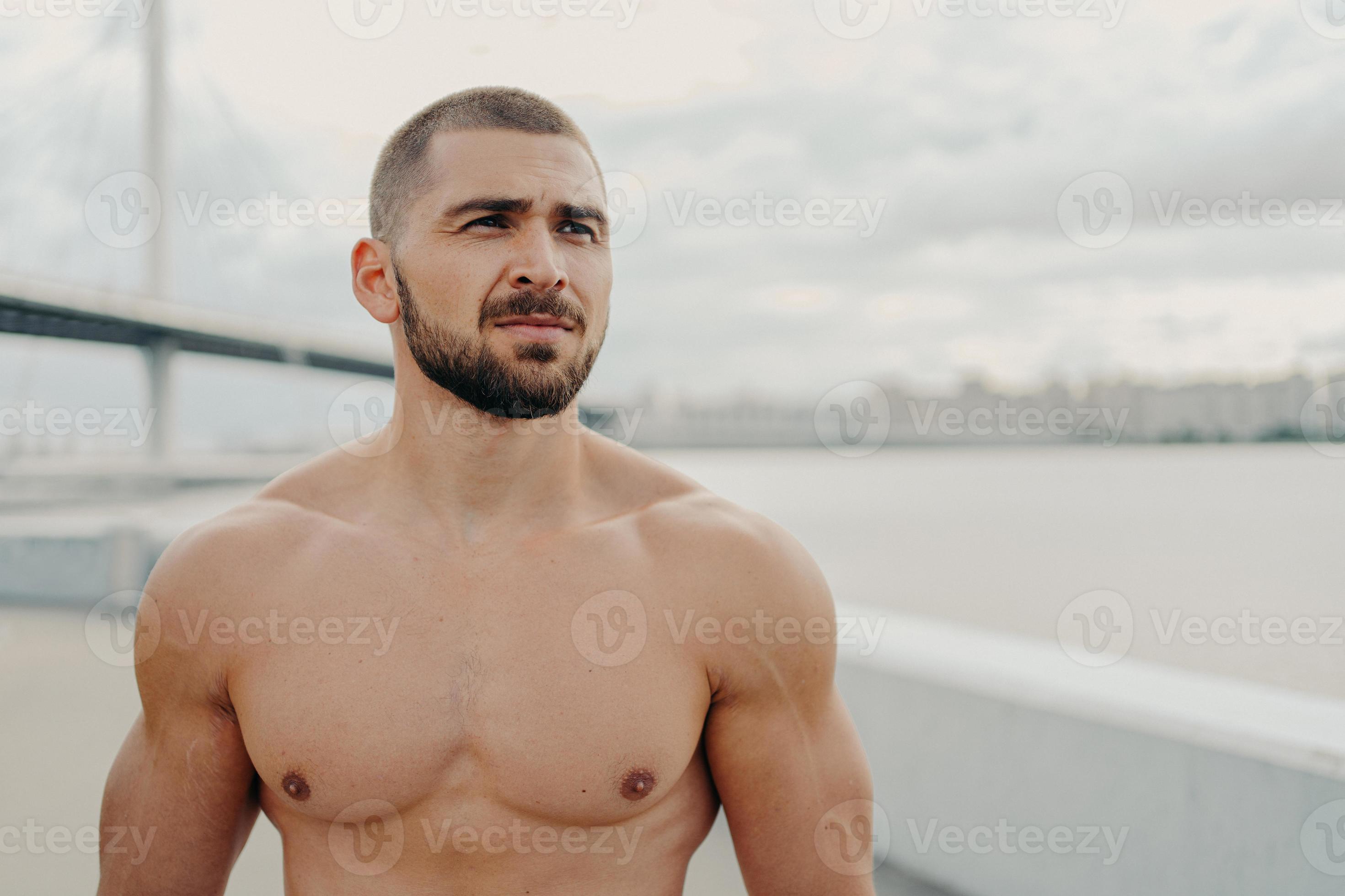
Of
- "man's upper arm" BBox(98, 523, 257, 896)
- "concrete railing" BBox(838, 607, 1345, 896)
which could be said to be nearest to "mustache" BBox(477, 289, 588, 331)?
"man's upper arm" BBox(98, 523, 257, 896)

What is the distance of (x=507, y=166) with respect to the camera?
4.45ft

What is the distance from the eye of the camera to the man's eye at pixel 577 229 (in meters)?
1.39

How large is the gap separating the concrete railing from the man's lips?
1.52m

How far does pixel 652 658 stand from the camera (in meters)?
1.36

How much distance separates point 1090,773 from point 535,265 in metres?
1.66

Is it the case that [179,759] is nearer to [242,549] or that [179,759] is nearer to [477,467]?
[242,549]

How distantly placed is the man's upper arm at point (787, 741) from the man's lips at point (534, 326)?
1.46ft

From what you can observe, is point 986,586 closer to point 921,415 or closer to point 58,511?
point 921,415

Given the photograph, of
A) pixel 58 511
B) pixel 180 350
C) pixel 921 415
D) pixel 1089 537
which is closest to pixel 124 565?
pixel 58 511

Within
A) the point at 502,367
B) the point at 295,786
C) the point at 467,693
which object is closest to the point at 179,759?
the point at 295,786

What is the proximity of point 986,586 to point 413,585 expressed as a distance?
7.63 meters

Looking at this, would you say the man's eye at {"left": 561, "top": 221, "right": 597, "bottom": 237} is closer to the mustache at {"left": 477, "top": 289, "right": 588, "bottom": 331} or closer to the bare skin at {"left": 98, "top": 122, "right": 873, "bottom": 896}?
the bare skin at {"left": 98, "top": 122, "right": 873, "bottom": 896}

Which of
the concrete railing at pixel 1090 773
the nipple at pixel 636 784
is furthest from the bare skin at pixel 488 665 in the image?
the concrete railing at pixel 1090 773

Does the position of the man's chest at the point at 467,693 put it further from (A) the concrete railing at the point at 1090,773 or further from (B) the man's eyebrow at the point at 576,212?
(A) the concrete railing at the point at 1090,773
